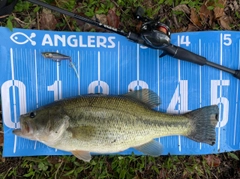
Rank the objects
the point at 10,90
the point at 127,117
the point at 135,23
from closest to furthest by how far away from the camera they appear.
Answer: the point at 127,117, the point at 10,90, the point at 135,23

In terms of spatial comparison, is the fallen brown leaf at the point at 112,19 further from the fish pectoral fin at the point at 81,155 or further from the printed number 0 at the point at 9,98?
the fish pectoral fin at the point at 81,155

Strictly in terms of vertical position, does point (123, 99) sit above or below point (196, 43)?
below

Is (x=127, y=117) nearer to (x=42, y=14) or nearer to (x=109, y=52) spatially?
(x=109, y=52)

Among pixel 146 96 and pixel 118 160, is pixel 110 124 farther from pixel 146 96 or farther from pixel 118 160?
pixel 118 160

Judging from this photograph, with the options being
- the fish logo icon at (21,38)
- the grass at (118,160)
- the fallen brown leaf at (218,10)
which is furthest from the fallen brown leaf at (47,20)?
the fallen brown leaf at (218,10)

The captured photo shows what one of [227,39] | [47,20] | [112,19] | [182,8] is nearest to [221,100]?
[227,39]

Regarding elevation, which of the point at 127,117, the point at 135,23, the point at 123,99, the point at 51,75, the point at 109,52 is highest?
the point at 135,23

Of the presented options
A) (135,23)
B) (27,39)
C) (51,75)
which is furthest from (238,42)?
(27,39)
